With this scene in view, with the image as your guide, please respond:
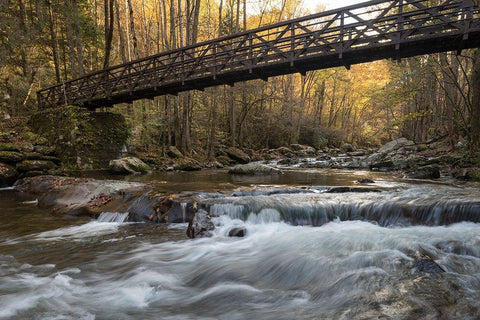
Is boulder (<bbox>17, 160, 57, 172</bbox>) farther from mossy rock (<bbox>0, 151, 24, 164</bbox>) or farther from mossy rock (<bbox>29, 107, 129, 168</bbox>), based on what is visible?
mossy rock (<bbox>29, 107, 129, 168</bbox>)

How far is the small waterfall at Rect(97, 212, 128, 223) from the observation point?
6.37 m

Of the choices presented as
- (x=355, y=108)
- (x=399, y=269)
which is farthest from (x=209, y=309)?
(x=355, y=108)

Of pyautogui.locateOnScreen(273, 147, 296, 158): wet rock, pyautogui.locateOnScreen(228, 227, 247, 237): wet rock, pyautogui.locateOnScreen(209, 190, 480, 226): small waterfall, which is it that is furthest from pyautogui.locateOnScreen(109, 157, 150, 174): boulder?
pyautogui.locateOnScreen(273, 147, 296, 158): wet rock

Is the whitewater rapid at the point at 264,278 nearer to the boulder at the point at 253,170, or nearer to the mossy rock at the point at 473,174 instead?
the mossy rock at the point at 473,174

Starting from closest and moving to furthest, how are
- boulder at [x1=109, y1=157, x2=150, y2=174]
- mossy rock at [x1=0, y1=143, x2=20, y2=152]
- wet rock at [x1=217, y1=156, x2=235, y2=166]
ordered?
mossy rock at [x1=0, y1=143, x2=20, y2=152] → boulder at [x1=109, y1=157, x2=150, y2=174] → wet rock at [x1=217, y1=156, x2=235, y2=166]

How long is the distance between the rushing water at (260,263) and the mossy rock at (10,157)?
577 centimetres

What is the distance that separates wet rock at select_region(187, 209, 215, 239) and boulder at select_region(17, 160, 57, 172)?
31.6ft

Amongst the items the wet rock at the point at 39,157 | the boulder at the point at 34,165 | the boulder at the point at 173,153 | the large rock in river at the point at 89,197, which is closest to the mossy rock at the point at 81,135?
the wet rock at the point at 39,157

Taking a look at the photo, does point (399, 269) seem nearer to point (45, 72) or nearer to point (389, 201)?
point (389, 201)

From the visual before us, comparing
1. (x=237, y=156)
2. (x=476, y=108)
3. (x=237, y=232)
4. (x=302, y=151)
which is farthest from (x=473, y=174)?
(x=302, y=151)

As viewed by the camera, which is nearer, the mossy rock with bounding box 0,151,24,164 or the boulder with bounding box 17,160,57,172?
the mossy rock with bounding box 0,151,24,164

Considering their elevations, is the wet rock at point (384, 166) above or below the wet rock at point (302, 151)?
below

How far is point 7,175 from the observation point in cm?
1051

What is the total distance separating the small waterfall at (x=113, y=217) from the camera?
6.37 m
